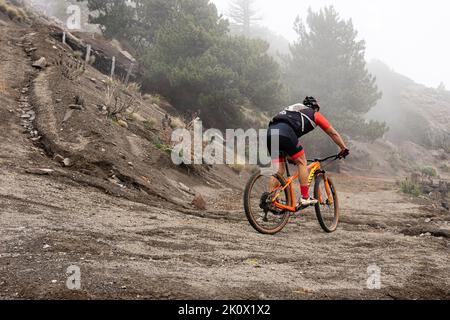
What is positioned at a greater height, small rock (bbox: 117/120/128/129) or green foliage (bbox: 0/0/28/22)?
green foliage (bbox: 0/0/28/22)

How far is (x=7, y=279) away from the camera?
3217mm

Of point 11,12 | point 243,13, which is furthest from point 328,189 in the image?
point 243,13

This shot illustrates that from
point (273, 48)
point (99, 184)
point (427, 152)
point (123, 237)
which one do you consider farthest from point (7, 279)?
point (273, 48)

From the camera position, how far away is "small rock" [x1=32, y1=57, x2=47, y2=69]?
46.8 ft

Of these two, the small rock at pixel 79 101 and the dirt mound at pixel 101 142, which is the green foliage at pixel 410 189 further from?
the small rock at pixel 79 101

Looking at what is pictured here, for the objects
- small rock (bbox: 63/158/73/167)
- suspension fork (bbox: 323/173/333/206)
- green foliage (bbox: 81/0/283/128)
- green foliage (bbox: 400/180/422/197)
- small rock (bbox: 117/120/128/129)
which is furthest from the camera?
green foliage (bbox: 81/0/283/128)

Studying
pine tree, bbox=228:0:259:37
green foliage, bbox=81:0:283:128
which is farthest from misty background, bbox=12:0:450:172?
pine tree, bbox=228:0:259:37

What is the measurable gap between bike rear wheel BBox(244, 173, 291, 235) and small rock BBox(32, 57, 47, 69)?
10860 millimetres

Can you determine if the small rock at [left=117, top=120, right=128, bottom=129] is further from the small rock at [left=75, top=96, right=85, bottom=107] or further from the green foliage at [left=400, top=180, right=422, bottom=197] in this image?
the green foliage at [left=400, top=180, right=422, bottom=197]

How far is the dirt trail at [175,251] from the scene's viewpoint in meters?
3.36

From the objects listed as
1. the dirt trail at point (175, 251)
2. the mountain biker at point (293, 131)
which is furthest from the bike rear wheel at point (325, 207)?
the mountain biker at point (293, 131)

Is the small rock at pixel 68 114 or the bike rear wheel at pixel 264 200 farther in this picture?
the small rock at pixel 68 114

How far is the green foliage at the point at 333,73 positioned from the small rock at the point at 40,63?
61.1 feet
